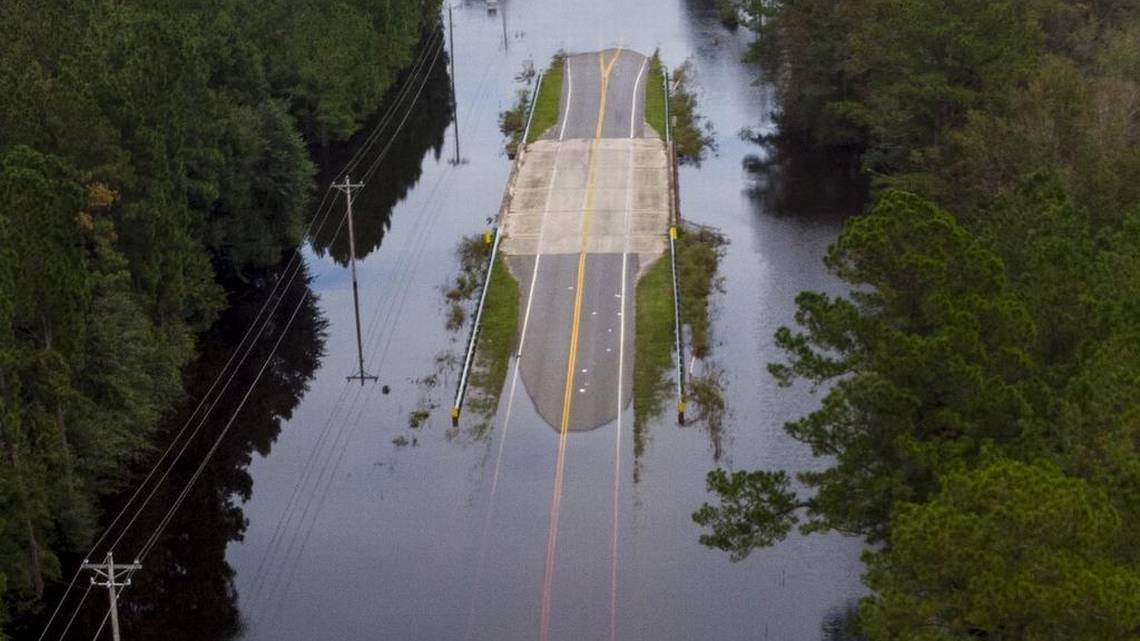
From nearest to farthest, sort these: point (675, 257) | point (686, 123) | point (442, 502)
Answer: point (442, 502)
point (675, 257)
point (686, 123)

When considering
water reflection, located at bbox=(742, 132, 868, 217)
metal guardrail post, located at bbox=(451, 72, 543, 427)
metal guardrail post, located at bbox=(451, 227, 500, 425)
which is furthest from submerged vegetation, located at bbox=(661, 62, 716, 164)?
metal guardrail post, located at bbox=(451, 227, 500, 425)

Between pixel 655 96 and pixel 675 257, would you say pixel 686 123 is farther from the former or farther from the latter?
pixel 675 257

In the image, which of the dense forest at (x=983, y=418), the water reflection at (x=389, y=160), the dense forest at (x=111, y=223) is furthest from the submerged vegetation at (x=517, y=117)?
the dense forest at (x=983, y=418)

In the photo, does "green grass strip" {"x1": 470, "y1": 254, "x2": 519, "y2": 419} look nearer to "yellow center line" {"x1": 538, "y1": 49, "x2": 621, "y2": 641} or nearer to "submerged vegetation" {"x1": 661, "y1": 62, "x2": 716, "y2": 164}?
"yellow center line" {"x1": 538, "y1": 49, "x2": 621, "y2": 641}

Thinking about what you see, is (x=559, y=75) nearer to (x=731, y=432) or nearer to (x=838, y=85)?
(x=838, y=85)

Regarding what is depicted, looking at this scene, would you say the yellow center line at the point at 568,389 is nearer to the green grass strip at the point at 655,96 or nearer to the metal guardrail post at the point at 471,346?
the green grass strip at the point at 655,96

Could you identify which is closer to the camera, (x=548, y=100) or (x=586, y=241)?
(x=586, y=241)

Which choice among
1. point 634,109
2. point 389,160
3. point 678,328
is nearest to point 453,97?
point 389,160
